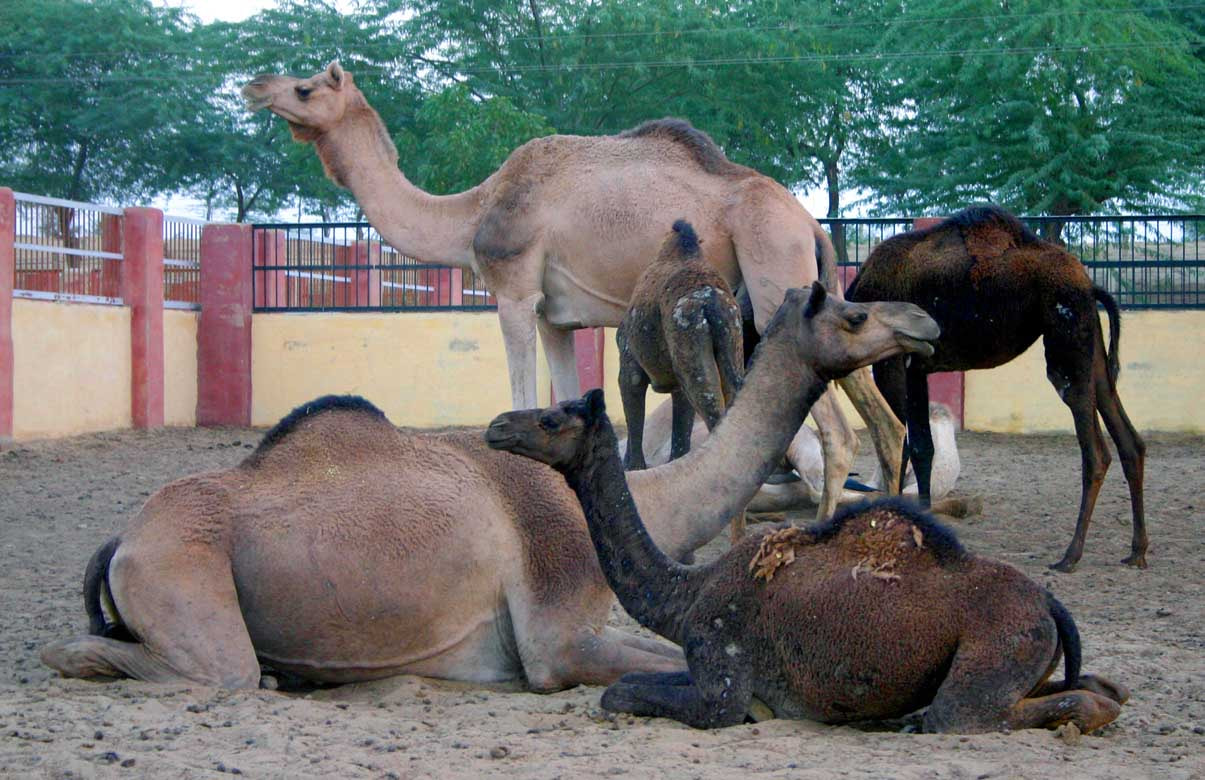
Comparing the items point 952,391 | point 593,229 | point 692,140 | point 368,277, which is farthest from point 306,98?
point 368,277

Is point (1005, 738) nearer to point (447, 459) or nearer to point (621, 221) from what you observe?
point (447, 459)

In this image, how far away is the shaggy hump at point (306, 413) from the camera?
17.6ft

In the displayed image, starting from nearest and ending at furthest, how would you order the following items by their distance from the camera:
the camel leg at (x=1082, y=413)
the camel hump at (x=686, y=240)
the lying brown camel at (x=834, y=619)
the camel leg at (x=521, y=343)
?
the lying brown camel at (x=834, y=619), the camel leg at (x=1082, y=413), the camel hump at (x=686, y=240), the camel leg at (x=521, y=343)

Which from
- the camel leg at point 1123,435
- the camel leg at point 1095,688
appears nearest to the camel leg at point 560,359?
the camel leg at point 1123,435

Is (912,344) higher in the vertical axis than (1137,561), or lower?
higher

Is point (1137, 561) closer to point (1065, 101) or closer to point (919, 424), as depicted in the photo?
point (919, 424)

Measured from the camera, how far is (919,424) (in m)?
8.95

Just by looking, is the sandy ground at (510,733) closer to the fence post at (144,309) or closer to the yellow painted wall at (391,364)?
the fence post at (144,309)

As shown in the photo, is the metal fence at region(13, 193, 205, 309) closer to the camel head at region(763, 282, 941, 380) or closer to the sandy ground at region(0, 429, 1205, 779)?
the sandy ground at region(0, 429, 1205, 779)

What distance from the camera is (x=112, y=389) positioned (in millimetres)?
16406

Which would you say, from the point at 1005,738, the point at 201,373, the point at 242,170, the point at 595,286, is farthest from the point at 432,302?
the point at 1005,738

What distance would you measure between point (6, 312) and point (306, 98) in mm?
5780

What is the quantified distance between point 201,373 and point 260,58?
16526 millimetres

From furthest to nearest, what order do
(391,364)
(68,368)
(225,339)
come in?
(225,339) < (391,364) < (68,368)
